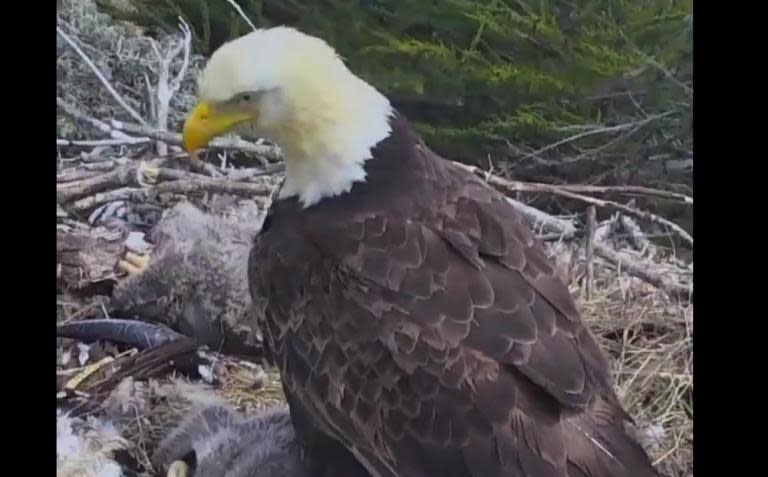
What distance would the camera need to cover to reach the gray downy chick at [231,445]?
137 cm

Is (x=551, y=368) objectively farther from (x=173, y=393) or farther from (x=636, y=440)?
(x=173, y=393)

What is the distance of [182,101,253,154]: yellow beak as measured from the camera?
126 centimetres

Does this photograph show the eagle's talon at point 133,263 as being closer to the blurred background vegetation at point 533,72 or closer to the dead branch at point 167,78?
the dead branch at point 167,78

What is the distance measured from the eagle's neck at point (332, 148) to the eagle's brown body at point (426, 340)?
0.01 metres

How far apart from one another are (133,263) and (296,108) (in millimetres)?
313

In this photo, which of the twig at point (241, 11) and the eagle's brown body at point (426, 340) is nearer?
the eagle's brown body at point (426, 340)

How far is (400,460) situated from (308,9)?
52 centimetres

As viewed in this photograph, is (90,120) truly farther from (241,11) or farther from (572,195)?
(572,195)

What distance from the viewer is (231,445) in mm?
1396

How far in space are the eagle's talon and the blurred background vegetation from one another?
10.1 inches

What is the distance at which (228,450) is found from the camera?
4.57ft

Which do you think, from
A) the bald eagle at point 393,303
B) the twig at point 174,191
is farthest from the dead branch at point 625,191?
the twig at point 174,191

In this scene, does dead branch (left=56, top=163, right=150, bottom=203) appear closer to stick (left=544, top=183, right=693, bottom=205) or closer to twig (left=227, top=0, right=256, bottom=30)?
twig (left=227, top=0, right=256, bottom=30)

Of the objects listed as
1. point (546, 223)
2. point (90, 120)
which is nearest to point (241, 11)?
point (90, 120)
